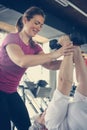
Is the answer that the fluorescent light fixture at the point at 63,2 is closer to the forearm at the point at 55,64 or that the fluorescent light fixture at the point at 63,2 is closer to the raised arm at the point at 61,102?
the forearm at the point at 55,64

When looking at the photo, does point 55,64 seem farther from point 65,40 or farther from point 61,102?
point 61,102

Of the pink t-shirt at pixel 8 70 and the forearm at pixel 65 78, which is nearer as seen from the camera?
the forearm at pixel 65 78

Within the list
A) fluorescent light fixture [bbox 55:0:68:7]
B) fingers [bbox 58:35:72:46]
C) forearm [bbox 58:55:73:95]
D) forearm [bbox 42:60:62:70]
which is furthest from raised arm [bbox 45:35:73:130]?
fluorescent light fixture [bbox 55:0:68:7]

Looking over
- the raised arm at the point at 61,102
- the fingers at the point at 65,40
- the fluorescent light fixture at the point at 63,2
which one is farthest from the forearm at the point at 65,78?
the fluorescent light fixture at the point at 63,2

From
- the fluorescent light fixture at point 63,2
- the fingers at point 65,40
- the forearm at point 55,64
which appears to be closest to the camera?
the fingers at point 65,40

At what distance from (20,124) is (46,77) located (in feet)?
14.8

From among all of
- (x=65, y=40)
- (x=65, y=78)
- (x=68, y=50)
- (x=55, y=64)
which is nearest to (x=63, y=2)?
(x=55, y=64)

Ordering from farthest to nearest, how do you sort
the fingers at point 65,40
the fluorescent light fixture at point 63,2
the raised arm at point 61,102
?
the fluorescent light fixture at point 63,2 < the fingers at point 65,40 < the raised arm at point 61,102

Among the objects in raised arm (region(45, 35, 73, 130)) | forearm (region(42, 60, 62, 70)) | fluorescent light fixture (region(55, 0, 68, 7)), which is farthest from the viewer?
fluorescent light fixture (region(55, 0, 68, 7))

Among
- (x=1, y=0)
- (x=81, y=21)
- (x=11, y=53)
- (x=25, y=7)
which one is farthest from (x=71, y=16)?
(x=11, y=53)

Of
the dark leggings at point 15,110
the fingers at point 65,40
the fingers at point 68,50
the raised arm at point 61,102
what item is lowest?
the dark leggings at point 15,110

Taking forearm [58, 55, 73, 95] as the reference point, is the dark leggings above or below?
below

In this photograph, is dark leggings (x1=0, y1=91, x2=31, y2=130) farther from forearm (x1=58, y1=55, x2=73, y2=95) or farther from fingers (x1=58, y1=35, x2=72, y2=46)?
fingers (x1=58, y1=35, x2=72, y2=46)

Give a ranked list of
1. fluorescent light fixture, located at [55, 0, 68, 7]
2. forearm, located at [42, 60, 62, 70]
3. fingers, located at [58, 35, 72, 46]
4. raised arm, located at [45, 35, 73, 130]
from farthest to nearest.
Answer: fluorescent light fixture, located at [55, 0, 68, 7], forearm, located at [42, 60, 62, 70], fingers, located at [58, 35, 72, 46], raised arm, located at [45, 35, 73, 130]
